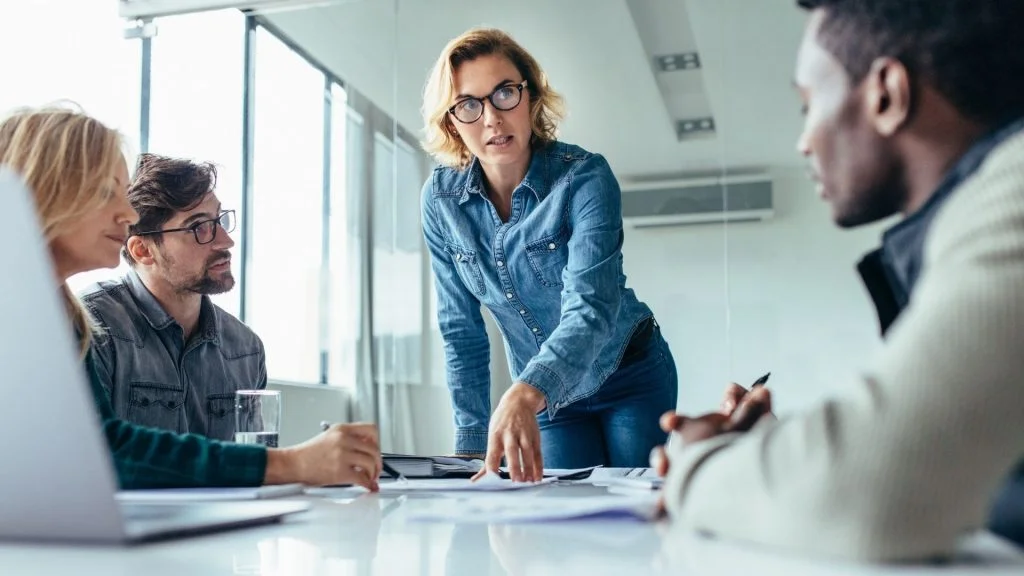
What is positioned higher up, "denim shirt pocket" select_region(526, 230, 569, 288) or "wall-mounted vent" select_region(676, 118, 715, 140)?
"wall-mounted vent" select_region(676, 118, 715, 140)

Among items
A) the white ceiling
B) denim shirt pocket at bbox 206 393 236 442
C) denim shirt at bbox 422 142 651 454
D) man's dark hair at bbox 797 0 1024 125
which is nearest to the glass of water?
denim shirt at bbox 422 142 651 454

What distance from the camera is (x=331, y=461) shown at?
117 centimetres

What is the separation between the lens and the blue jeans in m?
1.90

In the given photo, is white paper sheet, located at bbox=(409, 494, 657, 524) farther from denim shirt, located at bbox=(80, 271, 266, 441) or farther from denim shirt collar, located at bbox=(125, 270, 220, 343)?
denim shirt collar, located at bbox=(125, 270, 220, 343)

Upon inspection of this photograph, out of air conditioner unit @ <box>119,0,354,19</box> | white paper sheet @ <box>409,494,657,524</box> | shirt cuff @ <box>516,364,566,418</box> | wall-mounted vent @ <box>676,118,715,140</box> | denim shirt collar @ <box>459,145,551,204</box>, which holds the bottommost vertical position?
white paper sheet @ <box>409,494,657,524</box>

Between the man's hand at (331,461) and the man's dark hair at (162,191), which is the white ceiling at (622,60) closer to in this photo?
the man's dark hair at (162,191)

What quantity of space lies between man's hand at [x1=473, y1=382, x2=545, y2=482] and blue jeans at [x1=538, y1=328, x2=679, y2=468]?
0.62 metres

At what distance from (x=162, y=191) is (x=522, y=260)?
896 mm

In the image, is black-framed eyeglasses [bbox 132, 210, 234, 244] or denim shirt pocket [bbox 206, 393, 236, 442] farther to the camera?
black-framed eyeglasses [bbox 132, 210, 234, 244]

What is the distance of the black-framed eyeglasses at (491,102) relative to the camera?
1.91 m

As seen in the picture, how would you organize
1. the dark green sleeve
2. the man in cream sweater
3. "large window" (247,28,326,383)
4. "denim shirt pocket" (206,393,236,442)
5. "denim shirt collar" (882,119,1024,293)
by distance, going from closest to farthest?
the man in cream sweater < "denim shirt collar" (882,119,1024,293) < the dark green sleeve < "denim shirt pocket" (206,393,236,442) < "large window" (247,28,326,383)

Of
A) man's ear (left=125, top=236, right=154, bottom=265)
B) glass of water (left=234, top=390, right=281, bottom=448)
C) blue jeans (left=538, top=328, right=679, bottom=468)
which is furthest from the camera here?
man's ear (left=125, top=236, right=154, bottom=265)

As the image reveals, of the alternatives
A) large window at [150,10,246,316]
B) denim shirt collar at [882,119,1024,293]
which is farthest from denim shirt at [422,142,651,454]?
large window at [150,10,246,316]

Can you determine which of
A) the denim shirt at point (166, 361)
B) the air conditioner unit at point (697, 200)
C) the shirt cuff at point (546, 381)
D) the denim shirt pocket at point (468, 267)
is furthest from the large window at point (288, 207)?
the shirt cuff at point (546, 381)
